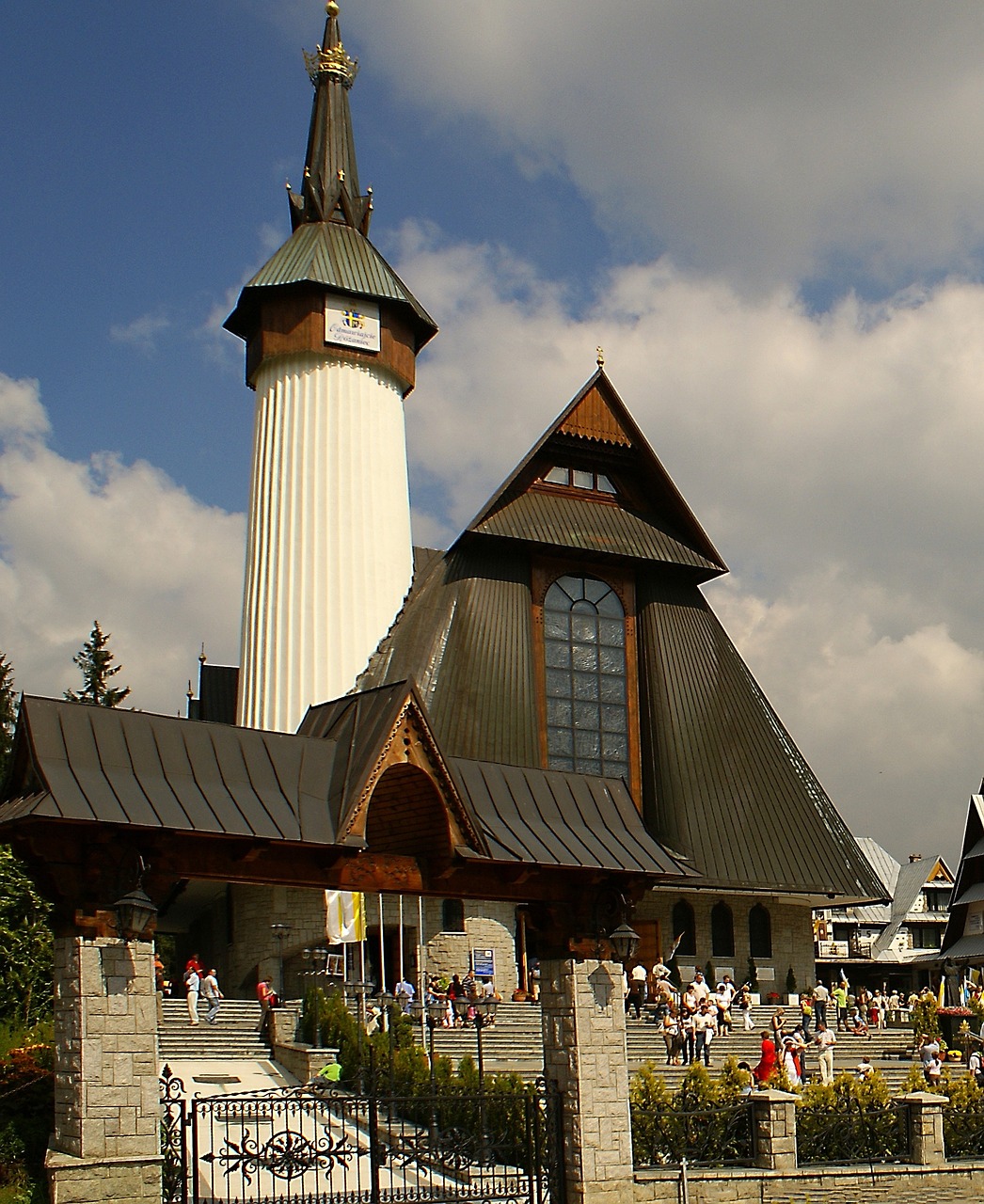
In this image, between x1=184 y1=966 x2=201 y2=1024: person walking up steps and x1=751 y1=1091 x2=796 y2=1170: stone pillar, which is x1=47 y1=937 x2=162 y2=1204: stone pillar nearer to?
x1=751 y1=1091 x2=796 y2=1170: stone pillar

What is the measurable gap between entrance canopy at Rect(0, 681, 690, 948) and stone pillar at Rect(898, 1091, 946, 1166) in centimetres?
523

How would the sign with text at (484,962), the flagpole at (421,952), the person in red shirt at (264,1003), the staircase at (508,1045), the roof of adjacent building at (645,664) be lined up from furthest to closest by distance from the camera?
the roof of adjacent building at (645,664)
the sign with text at (484,962)
the flagpole at (421,952)
the person in red shirt at (264,1003)
the staircase at (508,1045)

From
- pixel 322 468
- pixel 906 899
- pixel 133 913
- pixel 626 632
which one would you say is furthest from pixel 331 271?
pixel 906 899

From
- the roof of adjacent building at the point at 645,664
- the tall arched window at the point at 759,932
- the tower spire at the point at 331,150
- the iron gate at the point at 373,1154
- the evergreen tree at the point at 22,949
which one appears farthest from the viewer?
the tower spire at the point at 331,150

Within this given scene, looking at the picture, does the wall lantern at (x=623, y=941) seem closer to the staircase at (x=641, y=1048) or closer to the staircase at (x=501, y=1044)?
the staircase at (x=641, y=1048)

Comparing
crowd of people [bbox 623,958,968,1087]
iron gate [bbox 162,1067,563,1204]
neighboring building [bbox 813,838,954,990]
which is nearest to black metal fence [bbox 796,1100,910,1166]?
crowd of people [bbox 623,958,968,1087]

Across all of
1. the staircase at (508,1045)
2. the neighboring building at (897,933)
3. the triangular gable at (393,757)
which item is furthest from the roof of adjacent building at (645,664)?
the neighboring building at (897,933)

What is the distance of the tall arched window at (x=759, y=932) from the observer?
3638 centimetres

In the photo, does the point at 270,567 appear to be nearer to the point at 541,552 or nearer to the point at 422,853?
the point at 541,552

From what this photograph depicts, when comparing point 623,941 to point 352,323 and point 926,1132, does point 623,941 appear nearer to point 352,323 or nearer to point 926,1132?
point 926,1132

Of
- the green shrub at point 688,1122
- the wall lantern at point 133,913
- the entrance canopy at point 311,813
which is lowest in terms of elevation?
the green shrub at point 688,1122

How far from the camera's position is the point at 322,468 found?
3747cm

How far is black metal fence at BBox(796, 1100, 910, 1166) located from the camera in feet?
59.5

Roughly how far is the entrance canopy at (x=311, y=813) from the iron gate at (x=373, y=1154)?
83.6 inches
